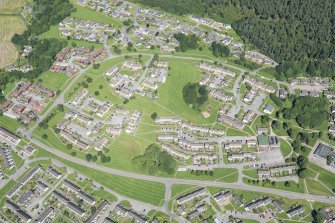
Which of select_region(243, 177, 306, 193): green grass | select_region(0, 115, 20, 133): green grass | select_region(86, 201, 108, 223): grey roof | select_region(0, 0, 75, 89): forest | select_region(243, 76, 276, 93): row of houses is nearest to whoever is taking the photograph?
select_region(86, 201, 108, 223): grey roof

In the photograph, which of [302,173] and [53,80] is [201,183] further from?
[53,80]

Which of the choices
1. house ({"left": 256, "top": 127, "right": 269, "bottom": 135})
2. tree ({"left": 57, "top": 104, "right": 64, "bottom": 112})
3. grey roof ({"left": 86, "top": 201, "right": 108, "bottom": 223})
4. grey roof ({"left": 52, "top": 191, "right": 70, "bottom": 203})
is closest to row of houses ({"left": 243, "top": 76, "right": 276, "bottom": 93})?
house ({"left": 256, "top": 127, "right": 269, "bottom": 135})

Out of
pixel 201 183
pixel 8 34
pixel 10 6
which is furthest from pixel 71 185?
pixel 10 6

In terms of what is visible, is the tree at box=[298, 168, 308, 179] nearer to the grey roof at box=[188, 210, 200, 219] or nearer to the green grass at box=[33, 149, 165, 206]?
the grey roof at box=[188, 210, 200, 219]

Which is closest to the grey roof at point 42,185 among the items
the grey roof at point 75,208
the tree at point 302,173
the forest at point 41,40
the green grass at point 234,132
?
the grey roof at point 75,208

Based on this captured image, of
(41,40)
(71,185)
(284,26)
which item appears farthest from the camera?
(284,26)

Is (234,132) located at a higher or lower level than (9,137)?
higher

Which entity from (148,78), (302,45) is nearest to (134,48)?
(148,78)

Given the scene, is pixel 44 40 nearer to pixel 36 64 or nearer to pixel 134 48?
pixel 36 64
